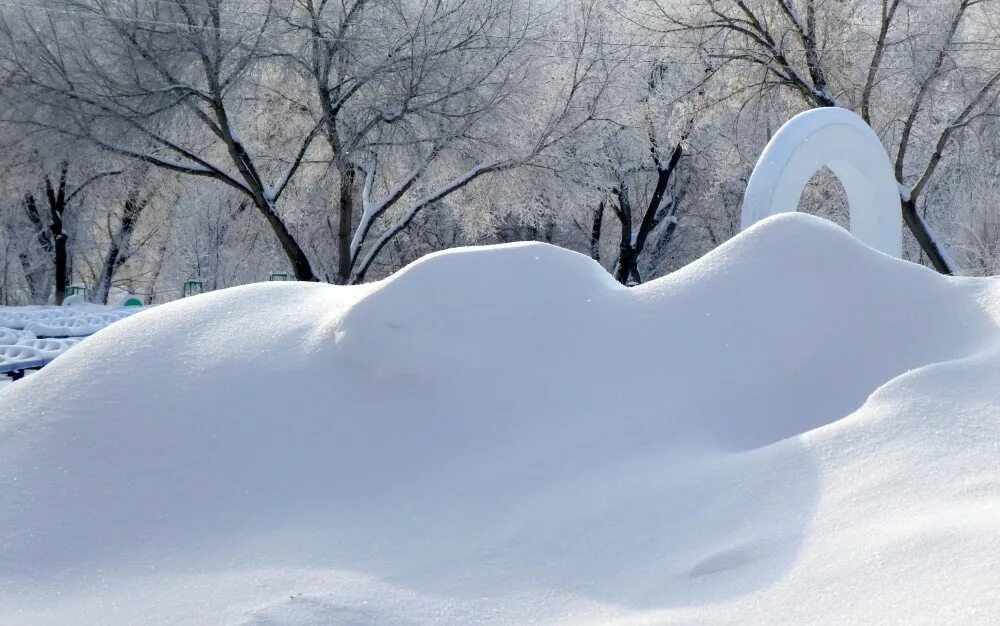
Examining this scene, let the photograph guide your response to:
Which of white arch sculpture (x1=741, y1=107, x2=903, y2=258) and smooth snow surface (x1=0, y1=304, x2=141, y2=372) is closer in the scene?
smooth snow surface (x1=0, y1=304, x2=141, y2=372)

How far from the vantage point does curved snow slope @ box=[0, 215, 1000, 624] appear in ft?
9.36

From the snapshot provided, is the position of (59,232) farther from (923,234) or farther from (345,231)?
(923,234)

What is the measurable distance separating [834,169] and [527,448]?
303 inches

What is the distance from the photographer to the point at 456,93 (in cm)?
1811

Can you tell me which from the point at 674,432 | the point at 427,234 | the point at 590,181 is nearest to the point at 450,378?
the point at 674,432

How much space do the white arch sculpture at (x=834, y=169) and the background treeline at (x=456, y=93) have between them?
7.34m

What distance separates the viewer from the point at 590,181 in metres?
20.8

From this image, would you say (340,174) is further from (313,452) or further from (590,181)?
(313,452)

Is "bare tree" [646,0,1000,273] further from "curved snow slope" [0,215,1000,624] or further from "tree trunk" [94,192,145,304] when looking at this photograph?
"tree trunk" [94,192,145,304]

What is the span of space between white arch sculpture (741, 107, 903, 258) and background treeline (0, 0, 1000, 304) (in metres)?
7.34

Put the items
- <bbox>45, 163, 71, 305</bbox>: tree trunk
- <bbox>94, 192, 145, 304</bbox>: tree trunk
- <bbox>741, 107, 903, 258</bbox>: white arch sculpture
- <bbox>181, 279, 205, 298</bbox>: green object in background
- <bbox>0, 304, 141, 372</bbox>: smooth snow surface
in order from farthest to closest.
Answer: <bbox>94, 192, 145, 304</bbox>: tree trunk
<bbox>45, 163, 71, 305</bbox>: tree trunk
<bbox>181, 279, 205, 298</bbox>: green object in background
<bbox>741, 107, 903, 258</bbox>: white arch sculpture
<bbox>0, 304, 141, 372</bbox>: smooth snow surface

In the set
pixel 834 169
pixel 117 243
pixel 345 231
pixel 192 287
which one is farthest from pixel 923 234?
pixel 117 243

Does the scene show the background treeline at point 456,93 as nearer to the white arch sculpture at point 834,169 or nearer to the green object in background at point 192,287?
the green object in background at point 192,287

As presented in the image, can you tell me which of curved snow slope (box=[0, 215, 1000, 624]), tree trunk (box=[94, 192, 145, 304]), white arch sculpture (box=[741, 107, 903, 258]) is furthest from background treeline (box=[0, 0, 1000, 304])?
curved snow slope (box=[0, 215, 1000, 624])
